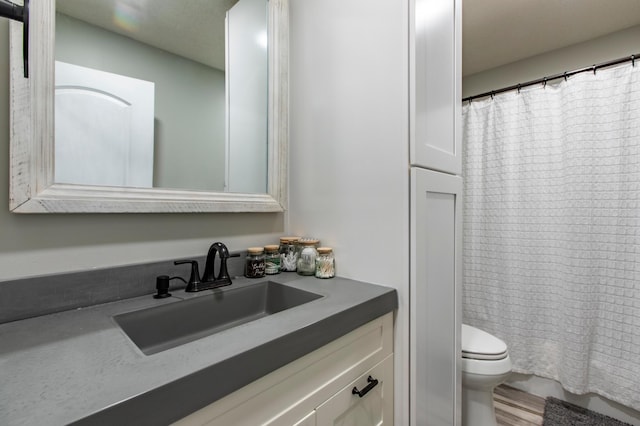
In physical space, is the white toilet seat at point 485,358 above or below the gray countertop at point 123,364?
below

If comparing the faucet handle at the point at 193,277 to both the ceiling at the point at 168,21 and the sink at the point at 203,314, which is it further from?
the ceiling at the point at 168,21

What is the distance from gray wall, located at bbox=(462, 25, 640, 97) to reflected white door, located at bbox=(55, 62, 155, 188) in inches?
90.3

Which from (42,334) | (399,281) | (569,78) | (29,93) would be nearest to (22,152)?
(29,93)

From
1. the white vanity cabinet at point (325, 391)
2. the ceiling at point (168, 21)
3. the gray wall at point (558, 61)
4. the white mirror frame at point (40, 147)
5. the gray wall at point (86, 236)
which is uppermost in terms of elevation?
the gray wall at point (558, 61)

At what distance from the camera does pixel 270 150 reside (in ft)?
4.14

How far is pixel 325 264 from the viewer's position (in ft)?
3.62

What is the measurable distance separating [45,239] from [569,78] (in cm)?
261

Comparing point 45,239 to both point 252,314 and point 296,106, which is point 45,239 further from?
point 296,106

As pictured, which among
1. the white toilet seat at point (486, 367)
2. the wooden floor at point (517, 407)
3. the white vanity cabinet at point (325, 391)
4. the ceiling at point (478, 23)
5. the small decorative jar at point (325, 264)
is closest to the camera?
the white vanity cabinet at point (325, 391)

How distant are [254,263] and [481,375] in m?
1.17

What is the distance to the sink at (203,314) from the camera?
30.5 inches

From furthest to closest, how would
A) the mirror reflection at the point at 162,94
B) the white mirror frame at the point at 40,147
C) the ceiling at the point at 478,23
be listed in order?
the ceiling at the point at 478,23
the mirror reflection at the point at 162,94
the white mirror frame at the point at 40,147

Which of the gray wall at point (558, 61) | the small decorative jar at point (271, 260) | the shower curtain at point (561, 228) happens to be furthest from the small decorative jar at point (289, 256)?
the gray wall at point (558, 61)

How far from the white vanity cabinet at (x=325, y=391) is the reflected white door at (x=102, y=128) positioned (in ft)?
2.32
